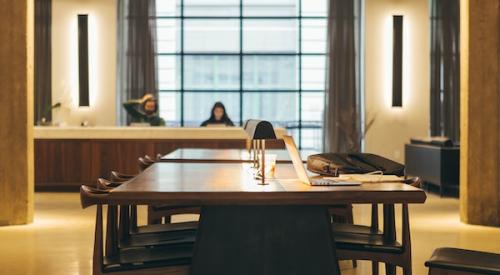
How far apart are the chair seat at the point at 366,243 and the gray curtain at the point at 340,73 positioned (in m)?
10.4

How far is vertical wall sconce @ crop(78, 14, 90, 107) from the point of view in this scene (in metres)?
13.7

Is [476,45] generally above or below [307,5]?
below

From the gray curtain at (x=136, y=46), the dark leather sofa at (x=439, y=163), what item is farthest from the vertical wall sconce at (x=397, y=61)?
the gray curtain at (x=136, y=46)

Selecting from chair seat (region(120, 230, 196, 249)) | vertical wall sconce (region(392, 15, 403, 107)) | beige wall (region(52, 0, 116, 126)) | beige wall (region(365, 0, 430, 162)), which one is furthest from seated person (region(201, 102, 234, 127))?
chair seat (region(120, 230, 196, 249))

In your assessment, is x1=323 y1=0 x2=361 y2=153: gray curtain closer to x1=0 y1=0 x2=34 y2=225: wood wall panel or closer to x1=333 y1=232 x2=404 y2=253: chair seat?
x1=0 y1=0 x2=34 y2=225: wood wall panel

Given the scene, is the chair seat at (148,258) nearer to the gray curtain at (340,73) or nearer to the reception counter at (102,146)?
the reception counter at (102,146)

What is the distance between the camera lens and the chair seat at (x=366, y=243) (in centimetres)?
375

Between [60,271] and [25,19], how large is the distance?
10.5ft

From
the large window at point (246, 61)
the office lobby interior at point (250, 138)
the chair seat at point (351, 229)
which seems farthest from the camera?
the large window at point (246, 61)

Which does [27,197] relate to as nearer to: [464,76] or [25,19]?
[25,19]

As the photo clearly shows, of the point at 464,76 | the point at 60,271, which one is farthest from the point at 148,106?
the point at 60,271

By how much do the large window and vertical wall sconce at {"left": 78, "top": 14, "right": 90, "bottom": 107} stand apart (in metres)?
1.51

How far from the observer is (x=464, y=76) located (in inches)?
313

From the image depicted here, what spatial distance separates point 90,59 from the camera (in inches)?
563
